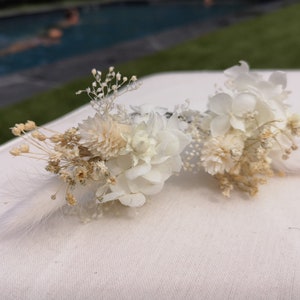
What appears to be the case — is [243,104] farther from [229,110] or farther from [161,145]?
[161,145]

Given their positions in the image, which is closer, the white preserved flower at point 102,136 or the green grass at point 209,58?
the white preserved flower at point 102,136

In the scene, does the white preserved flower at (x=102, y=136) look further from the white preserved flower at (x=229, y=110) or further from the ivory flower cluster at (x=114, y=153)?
the white preserved flower at (x=229, y=110)

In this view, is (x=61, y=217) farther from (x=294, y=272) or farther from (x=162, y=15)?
(x=162, y=15)

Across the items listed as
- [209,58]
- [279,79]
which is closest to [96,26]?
[209,58]

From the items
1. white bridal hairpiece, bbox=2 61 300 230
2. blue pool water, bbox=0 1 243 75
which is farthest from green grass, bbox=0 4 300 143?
blue pool water, bbox=0 1 243 75

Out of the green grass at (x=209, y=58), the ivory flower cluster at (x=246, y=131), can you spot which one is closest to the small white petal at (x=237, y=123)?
the ivory flower cluster at (x=246, y=131)

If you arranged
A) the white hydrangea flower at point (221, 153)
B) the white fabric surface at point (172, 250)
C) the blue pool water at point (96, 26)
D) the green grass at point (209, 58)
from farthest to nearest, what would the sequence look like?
1. the blue pool water at point (96, 26)
2. the green grass at point (209, 58)
3. the white hydrangea flower at point (221, 153)
4. the white fabric surface at point (172, 250)

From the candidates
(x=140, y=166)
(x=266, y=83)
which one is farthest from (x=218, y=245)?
(x=266, y=83)

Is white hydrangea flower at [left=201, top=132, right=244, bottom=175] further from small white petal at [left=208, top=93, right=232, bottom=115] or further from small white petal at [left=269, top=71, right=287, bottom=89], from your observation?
small white petal at [left=269, top=71, right=287, bottom=89]
